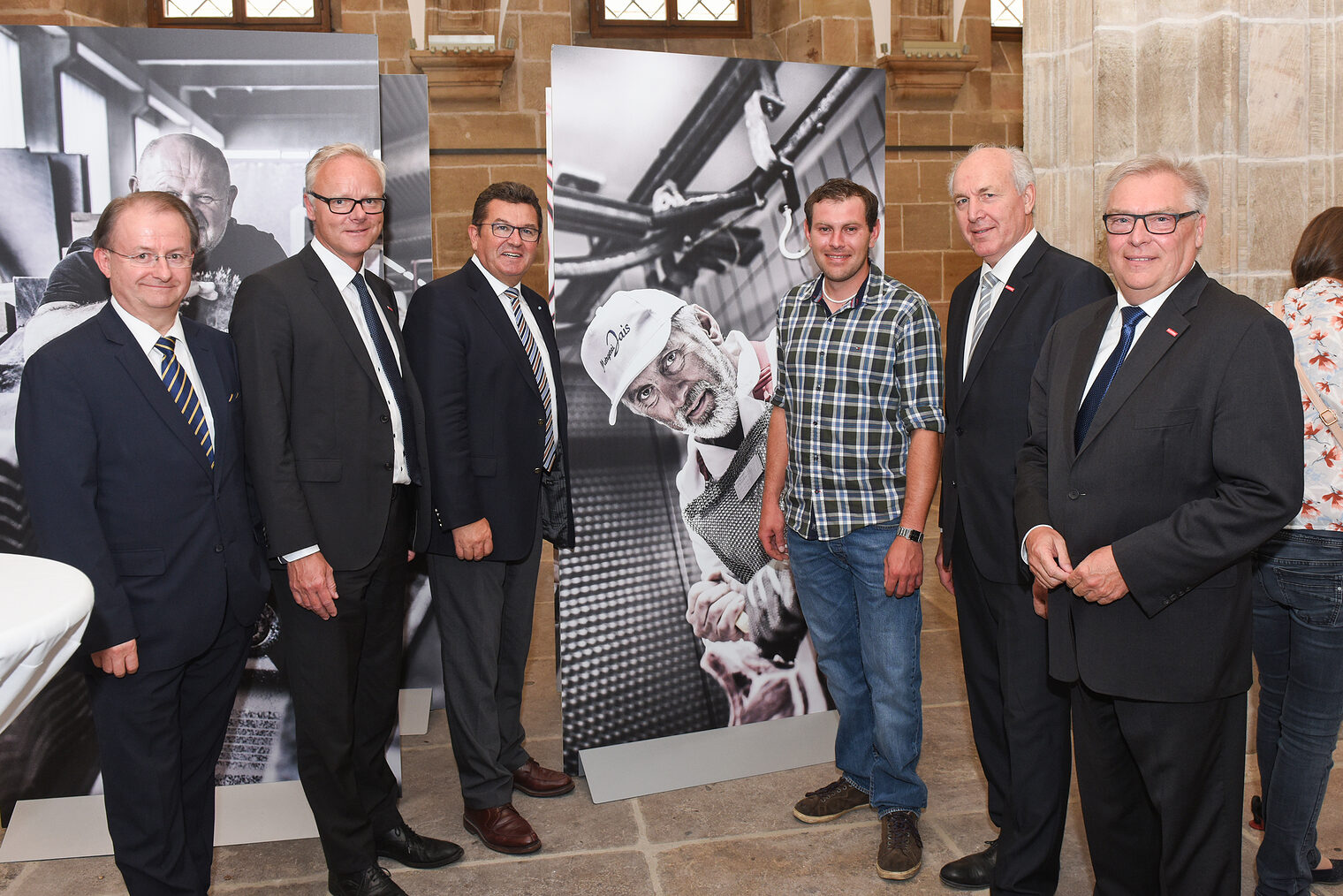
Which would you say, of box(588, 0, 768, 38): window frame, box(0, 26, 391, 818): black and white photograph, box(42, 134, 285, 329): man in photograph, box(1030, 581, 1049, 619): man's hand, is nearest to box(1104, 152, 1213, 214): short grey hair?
box(1030, 581, 1049, 619): man's hand

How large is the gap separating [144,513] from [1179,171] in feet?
7.39

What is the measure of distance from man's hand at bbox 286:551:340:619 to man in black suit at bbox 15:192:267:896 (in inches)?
7.5

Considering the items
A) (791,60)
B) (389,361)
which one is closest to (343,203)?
(389,361)

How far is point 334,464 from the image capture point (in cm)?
269

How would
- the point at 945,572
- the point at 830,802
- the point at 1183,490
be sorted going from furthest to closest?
the point at 830,802 → the point at 945,572 → the point at 1183,490

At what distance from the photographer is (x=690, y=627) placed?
12.2ft

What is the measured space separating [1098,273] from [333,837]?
246cm

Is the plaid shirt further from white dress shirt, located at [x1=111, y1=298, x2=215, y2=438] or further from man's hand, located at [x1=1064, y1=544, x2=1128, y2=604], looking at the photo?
white dress shirt, located at [x1=111, y1=298, x2=215, y2=438]

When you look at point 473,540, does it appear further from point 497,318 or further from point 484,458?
point 497,318

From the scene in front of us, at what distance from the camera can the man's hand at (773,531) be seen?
3.28 meters

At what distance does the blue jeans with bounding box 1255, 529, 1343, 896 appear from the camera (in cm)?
249

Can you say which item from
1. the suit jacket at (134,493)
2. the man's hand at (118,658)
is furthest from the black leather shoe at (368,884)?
the man's hand at (118,658)

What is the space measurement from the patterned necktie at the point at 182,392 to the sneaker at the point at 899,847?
6.74 ft

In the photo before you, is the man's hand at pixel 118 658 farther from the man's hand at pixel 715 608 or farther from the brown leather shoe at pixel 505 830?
the man's hand at pixel 715 608
